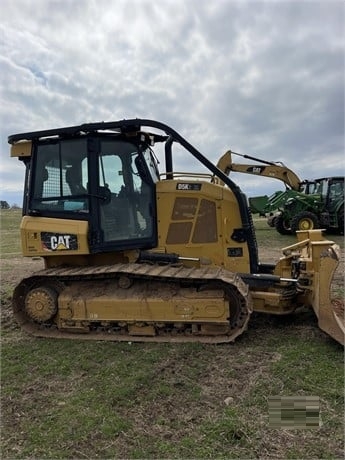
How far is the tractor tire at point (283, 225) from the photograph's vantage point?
17.6 meters

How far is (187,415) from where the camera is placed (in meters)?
3.38

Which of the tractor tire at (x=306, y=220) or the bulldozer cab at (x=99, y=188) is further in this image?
the tractor tire at (x=306, y=220)

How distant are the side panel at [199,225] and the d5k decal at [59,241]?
3.85 feet

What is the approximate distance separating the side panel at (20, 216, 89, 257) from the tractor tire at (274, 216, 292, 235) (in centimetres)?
1352

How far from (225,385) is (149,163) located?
3.25 meters

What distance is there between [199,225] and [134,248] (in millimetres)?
947

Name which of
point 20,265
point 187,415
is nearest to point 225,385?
point 187,415

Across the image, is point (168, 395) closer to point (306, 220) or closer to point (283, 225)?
point (306, 220)

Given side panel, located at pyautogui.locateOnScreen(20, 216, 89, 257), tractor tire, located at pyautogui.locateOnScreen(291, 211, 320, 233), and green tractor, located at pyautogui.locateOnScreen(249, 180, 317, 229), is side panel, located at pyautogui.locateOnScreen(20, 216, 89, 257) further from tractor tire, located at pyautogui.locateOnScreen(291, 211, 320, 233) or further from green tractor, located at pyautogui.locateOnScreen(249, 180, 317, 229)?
green tractor, located at pyautogui.locateOnScreen(249, 180, 317, 229)

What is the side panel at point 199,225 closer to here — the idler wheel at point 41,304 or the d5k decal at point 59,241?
the d5k decal at point 59,241

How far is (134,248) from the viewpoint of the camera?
5605mm

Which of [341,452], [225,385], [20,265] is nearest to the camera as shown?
[341,452]

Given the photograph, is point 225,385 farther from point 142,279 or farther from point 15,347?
point 15,347

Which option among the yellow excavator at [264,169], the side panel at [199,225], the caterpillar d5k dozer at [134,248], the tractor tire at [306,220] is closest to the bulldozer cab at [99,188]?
the caterpillar d5k dozer at [134,248]
